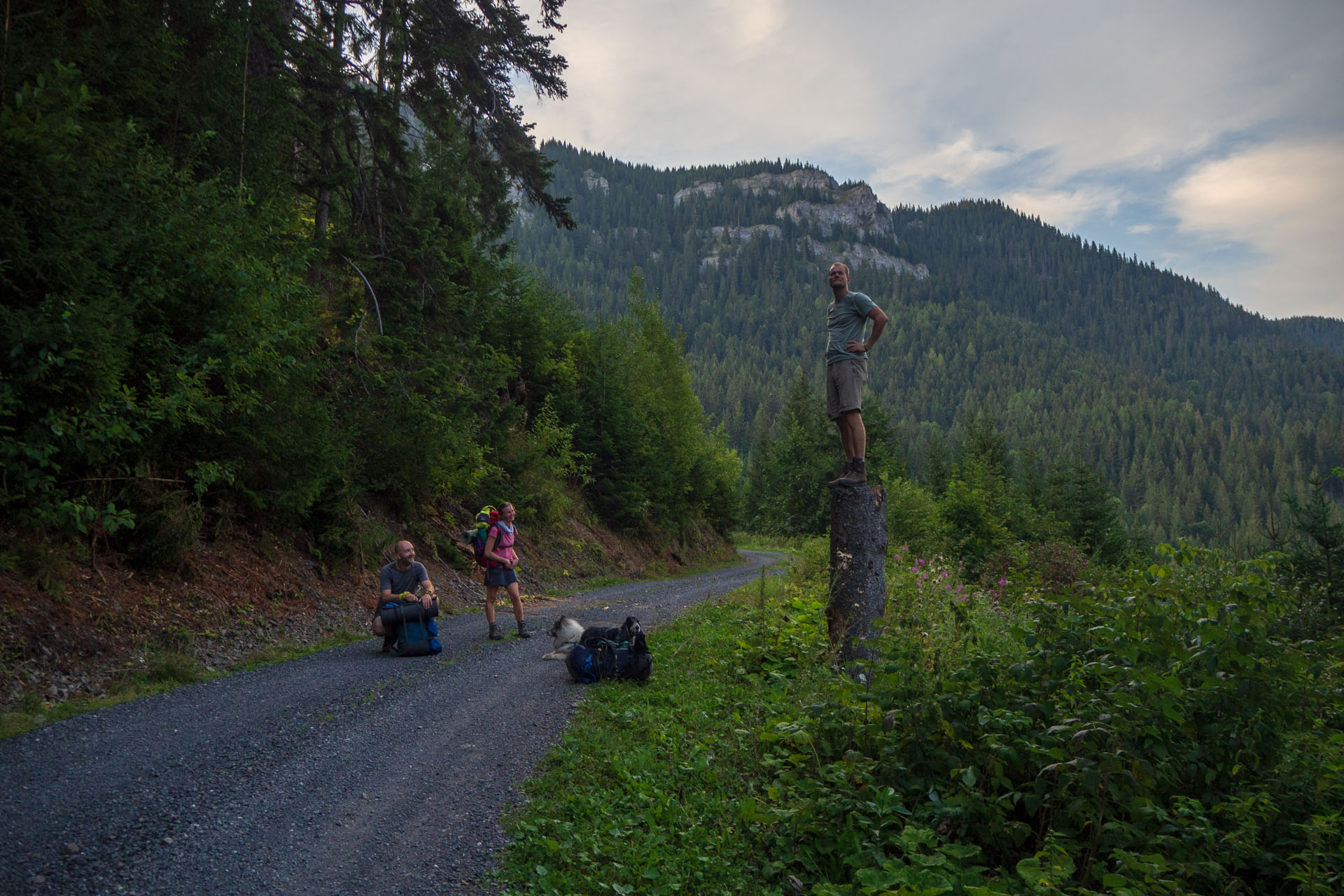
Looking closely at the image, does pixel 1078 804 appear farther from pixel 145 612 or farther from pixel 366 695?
pixel 145 612

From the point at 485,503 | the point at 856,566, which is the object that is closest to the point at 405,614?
the point at 856,566

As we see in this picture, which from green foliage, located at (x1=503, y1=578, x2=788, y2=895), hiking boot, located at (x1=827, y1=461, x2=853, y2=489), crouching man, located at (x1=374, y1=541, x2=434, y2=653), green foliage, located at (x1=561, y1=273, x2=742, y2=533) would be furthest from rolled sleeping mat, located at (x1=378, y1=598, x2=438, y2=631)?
green foliage, located at (x1=561, y1=273, x2=742, y2=533)

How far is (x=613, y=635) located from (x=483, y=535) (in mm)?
3205

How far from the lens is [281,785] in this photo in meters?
4.73

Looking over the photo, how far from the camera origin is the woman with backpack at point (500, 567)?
10.3 metres

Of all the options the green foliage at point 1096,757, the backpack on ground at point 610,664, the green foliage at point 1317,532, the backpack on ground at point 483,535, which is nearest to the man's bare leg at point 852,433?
the green foliage at point 1096,757

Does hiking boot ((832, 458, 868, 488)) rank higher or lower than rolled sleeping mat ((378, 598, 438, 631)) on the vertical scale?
higher

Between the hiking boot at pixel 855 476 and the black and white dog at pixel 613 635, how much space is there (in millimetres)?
2852

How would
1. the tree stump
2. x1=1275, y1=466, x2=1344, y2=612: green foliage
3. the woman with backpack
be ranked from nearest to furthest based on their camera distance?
the tree stump, the woman with backpack, x1=1275, y1=466, x2=1344, y2=612: green foliage

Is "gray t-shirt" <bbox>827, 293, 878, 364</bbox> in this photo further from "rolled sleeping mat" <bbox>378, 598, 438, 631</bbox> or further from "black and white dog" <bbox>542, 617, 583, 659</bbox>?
"rolled sleeping mat" <bbox>378, 598, 438, 631</bbox>

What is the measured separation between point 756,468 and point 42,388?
6491 cm

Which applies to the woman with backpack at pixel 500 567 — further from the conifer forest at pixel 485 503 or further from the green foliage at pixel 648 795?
the green foliage at pixel 648 795

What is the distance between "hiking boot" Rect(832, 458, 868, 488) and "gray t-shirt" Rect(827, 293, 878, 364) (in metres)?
1.08

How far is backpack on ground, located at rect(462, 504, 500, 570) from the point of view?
34.0 feet
